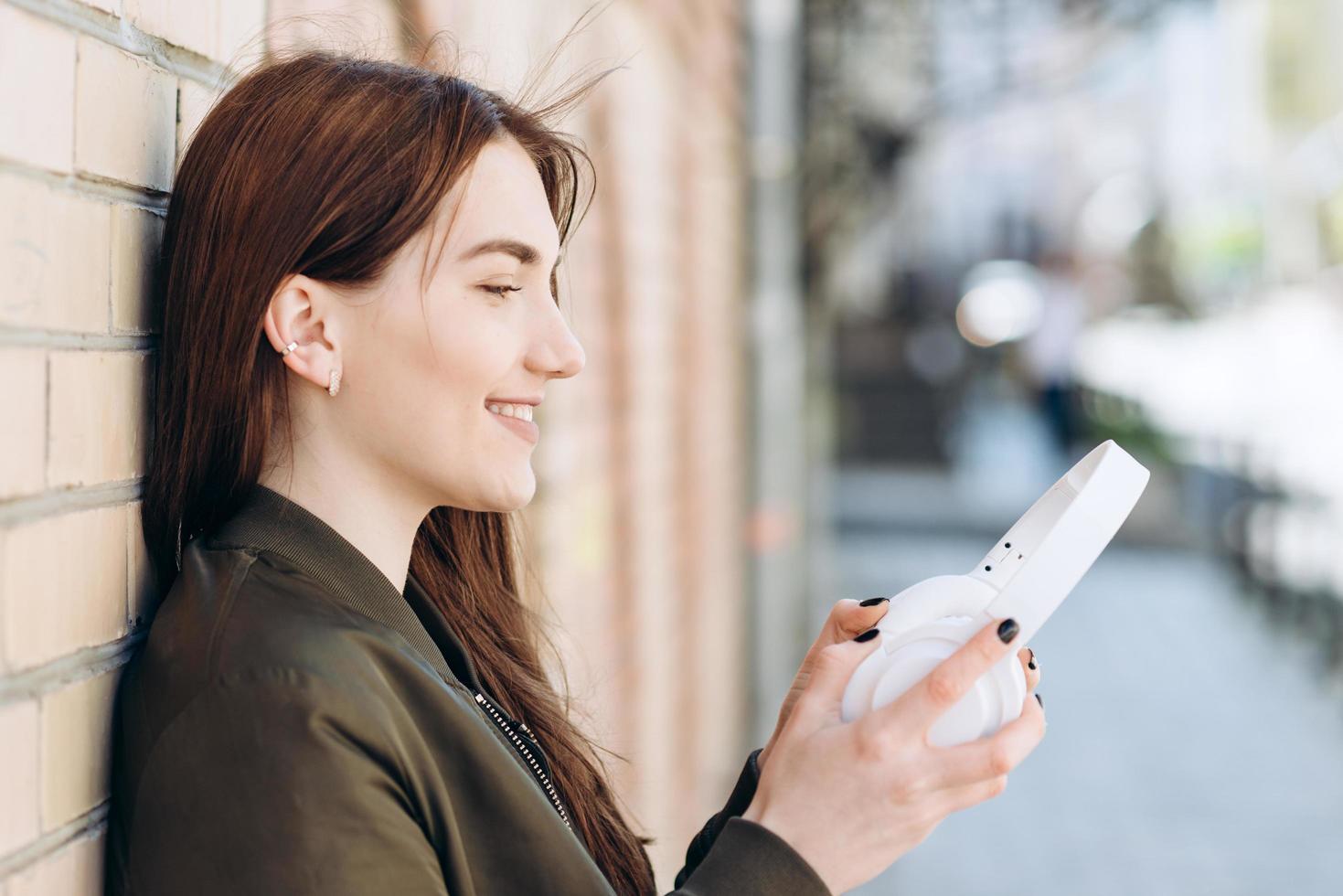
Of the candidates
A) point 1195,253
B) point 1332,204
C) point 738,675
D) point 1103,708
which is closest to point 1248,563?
point 1103,708

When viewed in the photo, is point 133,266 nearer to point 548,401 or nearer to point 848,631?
point 848,631

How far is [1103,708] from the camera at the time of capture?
8.95 meters

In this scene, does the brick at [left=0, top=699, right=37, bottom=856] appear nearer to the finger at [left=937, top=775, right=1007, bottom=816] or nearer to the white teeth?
the white teeth

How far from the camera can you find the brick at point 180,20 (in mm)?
1254

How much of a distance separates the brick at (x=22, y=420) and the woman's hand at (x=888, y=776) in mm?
640

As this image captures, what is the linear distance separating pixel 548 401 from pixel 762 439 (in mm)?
5334

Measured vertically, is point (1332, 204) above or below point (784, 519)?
above

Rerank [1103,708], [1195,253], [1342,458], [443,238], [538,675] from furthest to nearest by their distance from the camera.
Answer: [1195,253] < [1342,458] < [1103,708] < [538,675] < [443,238]

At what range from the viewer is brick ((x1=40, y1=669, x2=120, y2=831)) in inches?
42.6

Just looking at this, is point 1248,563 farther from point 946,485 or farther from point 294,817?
point 294,817

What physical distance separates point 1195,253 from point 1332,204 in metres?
19.3

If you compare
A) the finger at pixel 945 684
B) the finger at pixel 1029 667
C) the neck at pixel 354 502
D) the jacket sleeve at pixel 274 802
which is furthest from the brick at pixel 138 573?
the finger at pixel 1029 667

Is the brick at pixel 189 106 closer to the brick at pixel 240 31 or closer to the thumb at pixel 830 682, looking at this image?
the brick at pixel 240 31

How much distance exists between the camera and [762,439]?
8.34 meters
